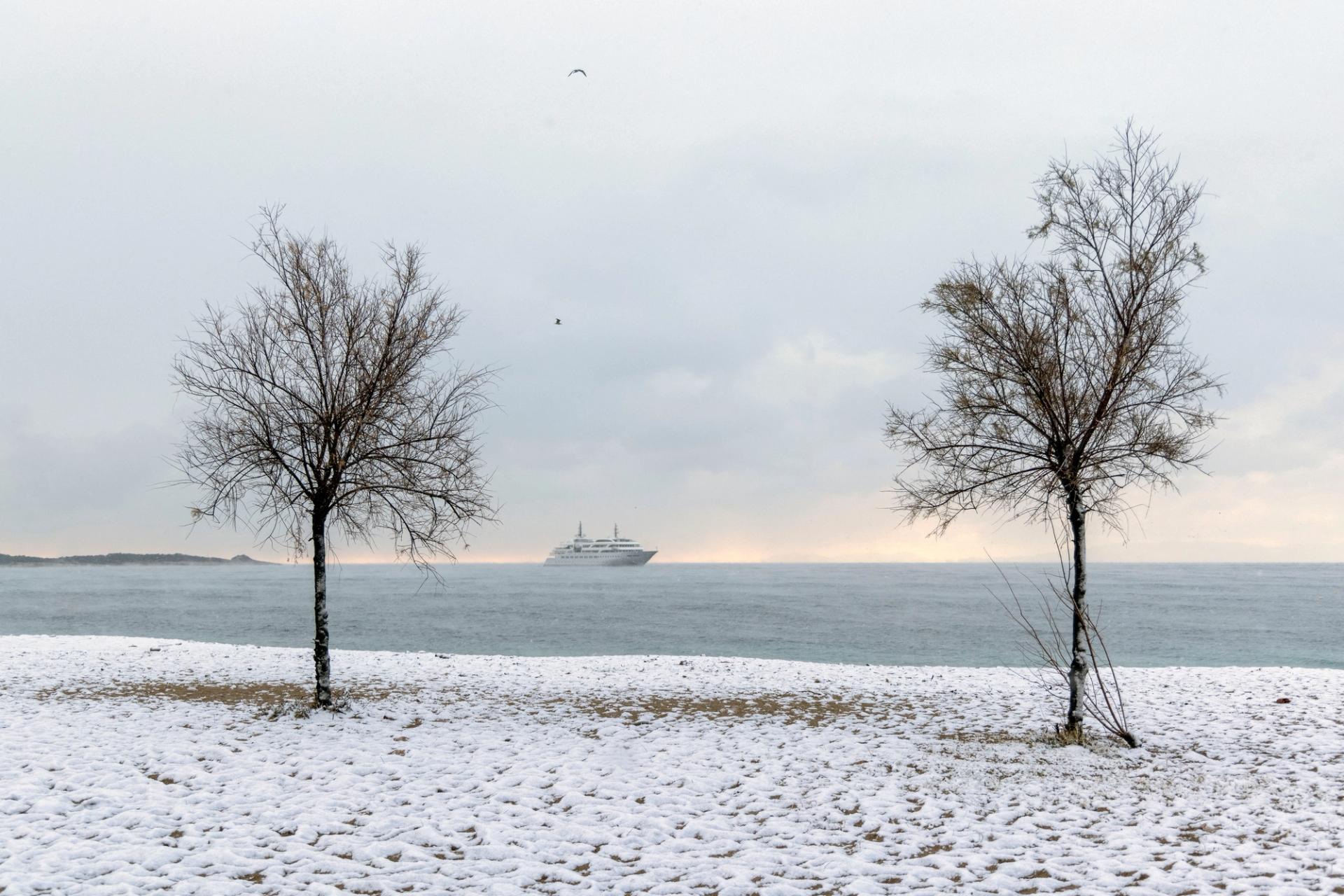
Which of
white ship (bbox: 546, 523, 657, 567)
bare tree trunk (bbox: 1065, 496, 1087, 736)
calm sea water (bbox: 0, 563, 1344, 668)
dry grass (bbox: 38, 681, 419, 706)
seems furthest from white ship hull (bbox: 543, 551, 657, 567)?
bare tree trunk (bbox: 1065, 496, 1087, 736)

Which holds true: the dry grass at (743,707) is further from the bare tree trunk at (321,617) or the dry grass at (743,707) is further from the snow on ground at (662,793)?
the bare tree trunk at (321,617)

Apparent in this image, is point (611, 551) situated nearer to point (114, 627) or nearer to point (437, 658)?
point (114, 627)

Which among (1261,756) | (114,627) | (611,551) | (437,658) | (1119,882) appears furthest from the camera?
(611,551)

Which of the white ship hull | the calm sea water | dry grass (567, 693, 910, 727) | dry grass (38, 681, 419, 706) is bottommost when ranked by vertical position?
the white ship hull

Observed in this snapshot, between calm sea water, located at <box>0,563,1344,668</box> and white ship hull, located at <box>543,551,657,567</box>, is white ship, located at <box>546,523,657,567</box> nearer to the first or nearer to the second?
white ship hull, located at <box>543,551,657,567</box>

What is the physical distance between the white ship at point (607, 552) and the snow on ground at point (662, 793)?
172 meters

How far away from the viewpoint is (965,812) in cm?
912

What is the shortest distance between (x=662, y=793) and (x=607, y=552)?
608 feet

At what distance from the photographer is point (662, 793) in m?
9.92

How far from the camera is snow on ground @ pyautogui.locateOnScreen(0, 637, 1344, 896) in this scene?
7.57m

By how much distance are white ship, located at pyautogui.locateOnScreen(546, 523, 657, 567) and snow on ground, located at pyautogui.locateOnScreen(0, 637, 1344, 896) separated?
17219 cm

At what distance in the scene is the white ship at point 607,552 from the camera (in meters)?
188

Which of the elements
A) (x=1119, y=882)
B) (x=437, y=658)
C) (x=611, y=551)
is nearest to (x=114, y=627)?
(x=437, y=658)

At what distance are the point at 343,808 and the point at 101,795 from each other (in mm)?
3190
